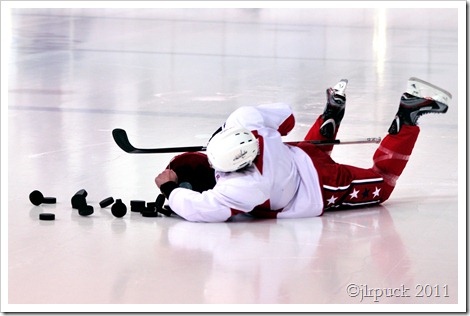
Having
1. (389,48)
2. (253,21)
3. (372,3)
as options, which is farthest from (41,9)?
(389,48)

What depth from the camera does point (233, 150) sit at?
5.54 meters

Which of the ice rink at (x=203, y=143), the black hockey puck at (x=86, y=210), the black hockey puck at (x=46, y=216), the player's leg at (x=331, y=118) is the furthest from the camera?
the player's leg at (x=331, y=118)

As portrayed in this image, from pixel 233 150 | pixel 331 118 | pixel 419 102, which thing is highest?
pixel 419 102

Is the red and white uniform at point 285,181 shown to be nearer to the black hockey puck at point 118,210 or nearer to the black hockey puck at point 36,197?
the black hockey puck at point 118,210

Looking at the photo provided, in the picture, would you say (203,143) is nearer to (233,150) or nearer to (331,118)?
(331,118)

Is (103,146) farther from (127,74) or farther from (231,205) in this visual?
(127,74)

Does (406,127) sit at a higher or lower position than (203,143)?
higher

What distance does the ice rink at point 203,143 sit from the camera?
468 cm

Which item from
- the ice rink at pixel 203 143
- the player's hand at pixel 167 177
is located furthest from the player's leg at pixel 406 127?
the player's hand at pixel 167 177

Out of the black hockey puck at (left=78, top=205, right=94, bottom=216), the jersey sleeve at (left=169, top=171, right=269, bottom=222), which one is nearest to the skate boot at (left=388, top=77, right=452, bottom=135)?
the jersey sleeve at (left=169, top=171, right=269, bottom=222)

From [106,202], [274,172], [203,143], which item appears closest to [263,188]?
[274,172]

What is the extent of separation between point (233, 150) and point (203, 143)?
94.4 inches

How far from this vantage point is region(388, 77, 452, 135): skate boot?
6152 mm

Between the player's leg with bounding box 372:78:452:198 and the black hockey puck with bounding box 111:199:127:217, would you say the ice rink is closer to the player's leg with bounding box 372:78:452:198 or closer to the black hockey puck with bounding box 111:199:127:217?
the black hockey puck with bounding box 111:199:127:217
